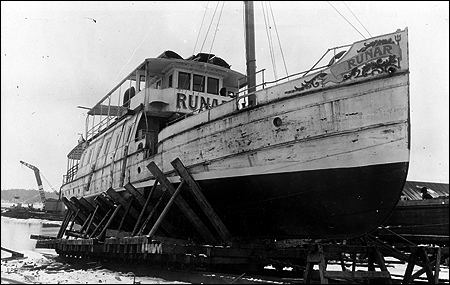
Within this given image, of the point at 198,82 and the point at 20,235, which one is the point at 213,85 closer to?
the point at 198,82

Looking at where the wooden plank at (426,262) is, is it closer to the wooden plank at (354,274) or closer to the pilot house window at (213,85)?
the wooden plank at (354,274)

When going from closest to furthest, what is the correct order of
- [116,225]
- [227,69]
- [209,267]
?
[209,267] → [227,69] → [116,225]

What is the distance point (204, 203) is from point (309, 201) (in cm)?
205

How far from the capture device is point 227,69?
474 inches

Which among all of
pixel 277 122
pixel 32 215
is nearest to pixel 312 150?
pixel 277 122

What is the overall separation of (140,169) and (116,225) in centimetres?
358

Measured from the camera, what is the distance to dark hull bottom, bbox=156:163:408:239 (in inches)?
253

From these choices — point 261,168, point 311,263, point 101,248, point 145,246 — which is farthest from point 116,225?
point 311,263

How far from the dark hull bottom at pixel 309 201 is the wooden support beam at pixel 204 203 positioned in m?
0.33

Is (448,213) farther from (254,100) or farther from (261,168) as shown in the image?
(254,100)

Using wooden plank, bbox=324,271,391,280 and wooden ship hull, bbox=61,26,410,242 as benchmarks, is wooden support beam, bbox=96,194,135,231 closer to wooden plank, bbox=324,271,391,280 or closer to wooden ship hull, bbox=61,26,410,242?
wooden ship hull, bbox=61,26,410,242

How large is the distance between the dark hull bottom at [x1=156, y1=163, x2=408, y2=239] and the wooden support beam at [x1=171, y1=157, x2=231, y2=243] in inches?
12.8

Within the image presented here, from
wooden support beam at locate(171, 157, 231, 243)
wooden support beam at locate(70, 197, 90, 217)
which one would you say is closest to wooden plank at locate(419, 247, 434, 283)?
wooden support beam at locate(171, 157, 231, 243)

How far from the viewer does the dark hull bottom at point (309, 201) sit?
6.44 m
